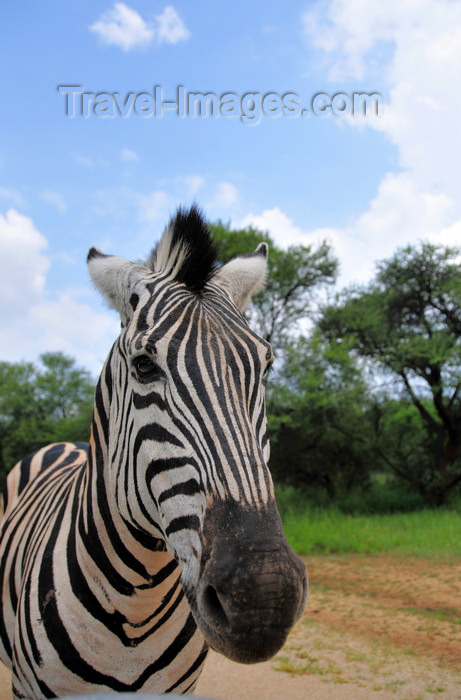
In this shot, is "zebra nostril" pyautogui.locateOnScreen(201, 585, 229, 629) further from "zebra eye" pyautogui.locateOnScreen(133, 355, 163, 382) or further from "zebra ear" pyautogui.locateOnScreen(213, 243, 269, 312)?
"zebra ear" pyautogui.locateOnScreen(213, 243, 269, 312)

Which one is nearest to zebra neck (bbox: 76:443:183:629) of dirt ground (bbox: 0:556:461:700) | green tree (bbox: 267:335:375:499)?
dirt ground (bbox: 0:556:461:700)

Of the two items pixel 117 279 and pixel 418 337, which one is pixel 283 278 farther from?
pixel 117 279

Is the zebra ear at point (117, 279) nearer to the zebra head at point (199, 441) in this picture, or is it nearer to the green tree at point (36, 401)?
the zebra head at point (199, 441)

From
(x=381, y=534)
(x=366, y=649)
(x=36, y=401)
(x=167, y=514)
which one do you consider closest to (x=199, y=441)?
(x=167, y=514)

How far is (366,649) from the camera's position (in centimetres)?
554

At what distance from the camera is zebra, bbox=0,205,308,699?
1325 mm

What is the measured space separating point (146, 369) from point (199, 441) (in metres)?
0.35

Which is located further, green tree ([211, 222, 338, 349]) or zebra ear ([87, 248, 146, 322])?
green tree ([211, 222, 338, 349])

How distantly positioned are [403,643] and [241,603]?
5.62m

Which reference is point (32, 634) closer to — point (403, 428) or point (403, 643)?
point (403, 643)

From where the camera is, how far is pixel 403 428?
20.3 meters

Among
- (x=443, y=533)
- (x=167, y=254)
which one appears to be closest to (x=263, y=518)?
(x=167, y=254)

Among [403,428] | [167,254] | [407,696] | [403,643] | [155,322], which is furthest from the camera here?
[403,428]

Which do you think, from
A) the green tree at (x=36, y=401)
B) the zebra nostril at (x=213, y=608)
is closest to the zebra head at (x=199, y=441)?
the zebra nostril at (x=213, y=608)
